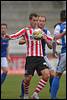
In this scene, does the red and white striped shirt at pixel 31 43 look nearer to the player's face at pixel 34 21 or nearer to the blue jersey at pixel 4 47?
the player's face at pixel 34 21

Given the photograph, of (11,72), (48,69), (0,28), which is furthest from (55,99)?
(11,72)

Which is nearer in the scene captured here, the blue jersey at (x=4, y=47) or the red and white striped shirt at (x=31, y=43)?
the red and white striped shirt at (x=31, y=43)

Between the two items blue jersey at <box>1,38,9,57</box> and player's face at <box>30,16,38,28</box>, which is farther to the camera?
blue jersey at <box>1,38,9,57</box>

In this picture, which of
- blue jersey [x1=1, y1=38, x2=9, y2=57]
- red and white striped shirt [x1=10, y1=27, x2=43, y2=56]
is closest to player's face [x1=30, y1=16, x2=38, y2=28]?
red and white striped shirt [x1=10, y1=27, x2=43, y2=56]

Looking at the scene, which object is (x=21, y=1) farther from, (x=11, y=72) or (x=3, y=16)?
(x=11, y=72)

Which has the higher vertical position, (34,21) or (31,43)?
(34,21)

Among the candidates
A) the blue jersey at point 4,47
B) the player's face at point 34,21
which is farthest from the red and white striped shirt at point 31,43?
the blue jersey at point 4,47

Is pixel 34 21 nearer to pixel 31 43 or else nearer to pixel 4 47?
pixel 31 43

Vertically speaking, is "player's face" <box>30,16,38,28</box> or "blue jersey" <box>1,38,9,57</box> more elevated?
"player's face" <box>30,16,38,28</box>

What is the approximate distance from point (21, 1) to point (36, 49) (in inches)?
652

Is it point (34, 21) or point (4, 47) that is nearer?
point (34, 21)

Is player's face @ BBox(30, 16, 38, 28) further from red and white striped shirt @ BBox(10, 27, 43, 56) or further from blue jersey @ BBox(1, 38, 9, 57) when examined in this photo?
blue jersey @ BBox(1, 38, 9, 57)

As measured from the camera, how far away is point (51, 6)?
83.1ft

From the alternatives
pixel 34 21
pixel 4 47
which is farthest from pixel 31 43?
pixel 4 47
